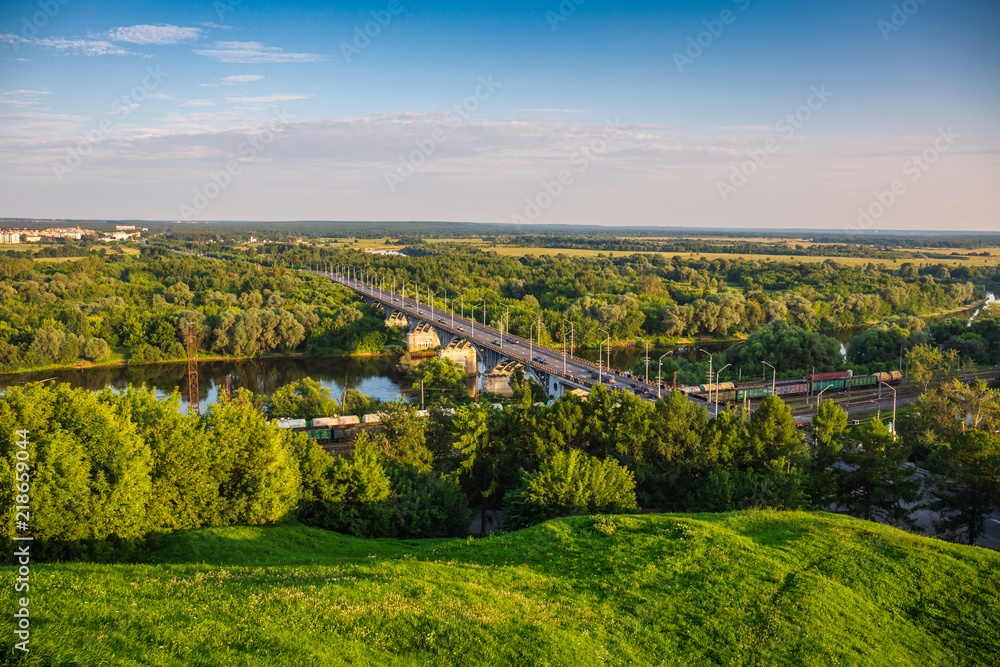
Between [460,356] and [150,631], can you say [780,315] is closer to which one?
[460,356]

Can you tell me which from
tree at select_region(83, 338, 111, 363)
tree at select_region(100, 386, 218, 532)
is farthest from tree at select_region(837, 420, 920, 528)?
tree at select_region(83, 338, 111, 363)

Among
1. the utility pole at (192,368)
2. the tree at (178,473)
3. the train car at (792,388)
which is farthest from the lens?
the train car at (792,388)

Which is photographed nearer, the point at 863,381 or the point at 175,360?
the point at 863,381

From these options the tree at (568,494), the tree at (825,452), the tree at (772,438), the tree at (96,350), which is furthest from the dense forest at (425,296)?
the tree at (568,494)

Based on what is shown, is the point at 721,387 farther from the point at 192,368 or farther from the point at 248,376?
the point at 192,368

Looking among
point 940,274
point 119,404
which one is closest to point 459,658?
point 119,404

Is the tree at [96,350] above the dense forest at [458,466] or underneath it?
underneath

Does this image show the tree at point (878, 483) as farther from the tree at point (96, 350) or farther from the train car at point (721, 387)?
the tree at point (96, 350)

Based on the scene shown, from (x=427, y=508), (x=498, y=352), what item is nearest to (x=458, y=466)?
(x=427, y=508)
